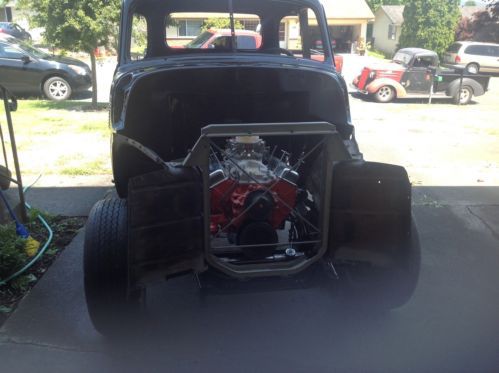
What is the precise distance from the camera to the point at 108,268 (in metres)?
2.73

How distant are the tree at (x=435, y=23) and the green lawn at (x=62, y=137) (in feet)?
79.6

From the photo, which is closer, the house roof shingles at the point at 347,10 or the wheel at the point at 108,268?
the wheel at the point at 108,268

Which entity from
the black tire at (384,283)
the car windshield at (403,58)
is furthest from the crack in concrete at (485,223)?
the car windshield at (403,58)

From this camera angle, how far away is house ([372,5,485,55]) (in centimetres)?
3862

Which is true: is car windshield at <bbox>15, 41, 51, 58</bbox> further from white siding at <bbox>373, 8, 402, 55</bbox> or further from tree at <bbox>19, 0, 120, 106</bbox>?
white siding at <bbox>373, 8, 402, 55</bbox>

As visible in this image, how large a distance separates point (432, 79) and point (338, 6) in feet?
85.5

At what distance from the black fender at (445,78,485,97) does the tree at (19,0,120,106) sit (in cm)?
909

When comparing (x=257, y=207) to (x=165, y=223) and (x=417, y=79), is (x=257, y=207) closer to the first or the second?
(x=165, y=223)

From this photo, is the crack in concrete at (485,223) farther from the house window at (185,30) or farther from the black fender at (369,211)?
the house window at (185,30)

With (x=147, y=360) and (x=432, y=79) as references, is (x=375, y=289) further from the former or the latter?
(x=432, y=79)

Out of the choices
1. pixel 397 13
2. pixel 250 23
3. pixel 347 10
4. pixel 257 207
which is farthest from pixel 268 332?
pixel 397 13

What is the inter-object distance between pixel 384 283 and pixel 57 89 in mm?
11439

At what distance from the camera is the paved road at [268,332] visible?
9.48ft

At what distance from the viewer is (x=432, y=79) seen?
13625mm
